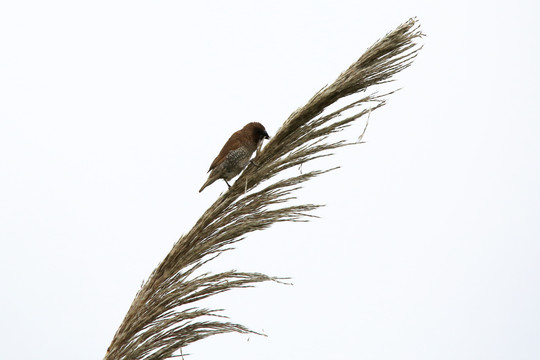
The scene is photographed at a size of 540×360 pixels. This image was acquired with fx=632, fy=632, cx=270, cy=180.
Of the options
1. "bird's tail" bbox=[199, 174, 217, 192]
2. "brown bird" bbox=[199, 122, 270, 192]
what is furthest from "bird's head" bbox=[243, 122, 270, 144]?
"bird's tail" bbox=[199, 174, 217, 192]

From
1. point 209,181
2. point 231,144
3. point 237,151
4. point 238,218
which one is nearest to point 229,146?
point 231,144

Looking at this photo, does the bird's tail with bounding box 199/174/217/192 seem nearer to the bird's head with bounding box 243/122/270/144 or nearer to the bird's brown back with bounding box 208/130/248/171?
the bird's brown back with bounding box 208/130/248/171

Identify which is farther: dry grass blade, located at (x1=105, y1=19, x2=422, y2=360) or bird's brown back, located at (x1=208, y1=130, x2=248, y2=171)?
bird's brown back, located at (x1=208, y1=130, x2=248, y2=171)

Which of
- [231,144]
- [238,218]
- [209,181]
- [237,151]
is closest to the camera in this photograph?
[238,218]

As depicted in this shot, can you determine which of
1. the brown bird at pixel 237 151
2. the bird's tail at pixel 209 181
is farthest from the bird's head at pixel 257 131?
the bird's tail at pixel 209 181

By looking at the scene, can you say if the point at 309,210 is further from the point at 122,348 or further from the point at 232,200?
the point at 122,348

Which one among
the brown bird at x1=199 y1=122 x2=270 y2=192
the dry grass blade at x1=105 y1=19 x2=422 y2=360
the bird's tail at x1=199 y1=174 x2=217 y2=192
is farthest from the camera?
the bird's tail at x1=199 y1=174 x2=217 y2=192

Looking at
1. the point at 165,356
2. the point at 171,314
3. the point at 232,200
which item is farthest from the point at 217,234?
the point at 165,356

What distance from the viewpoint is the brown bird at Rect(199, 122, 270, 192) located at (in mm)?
3389

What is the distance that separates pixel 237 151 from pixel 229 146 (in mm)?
172

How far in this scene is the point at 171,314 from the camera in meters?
2.03

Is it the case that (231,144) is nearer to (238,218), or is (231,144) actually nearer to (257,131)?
(257,131)

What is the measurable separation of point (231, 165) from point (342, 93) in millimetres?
1331

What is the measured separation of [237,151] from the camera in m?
3.39
